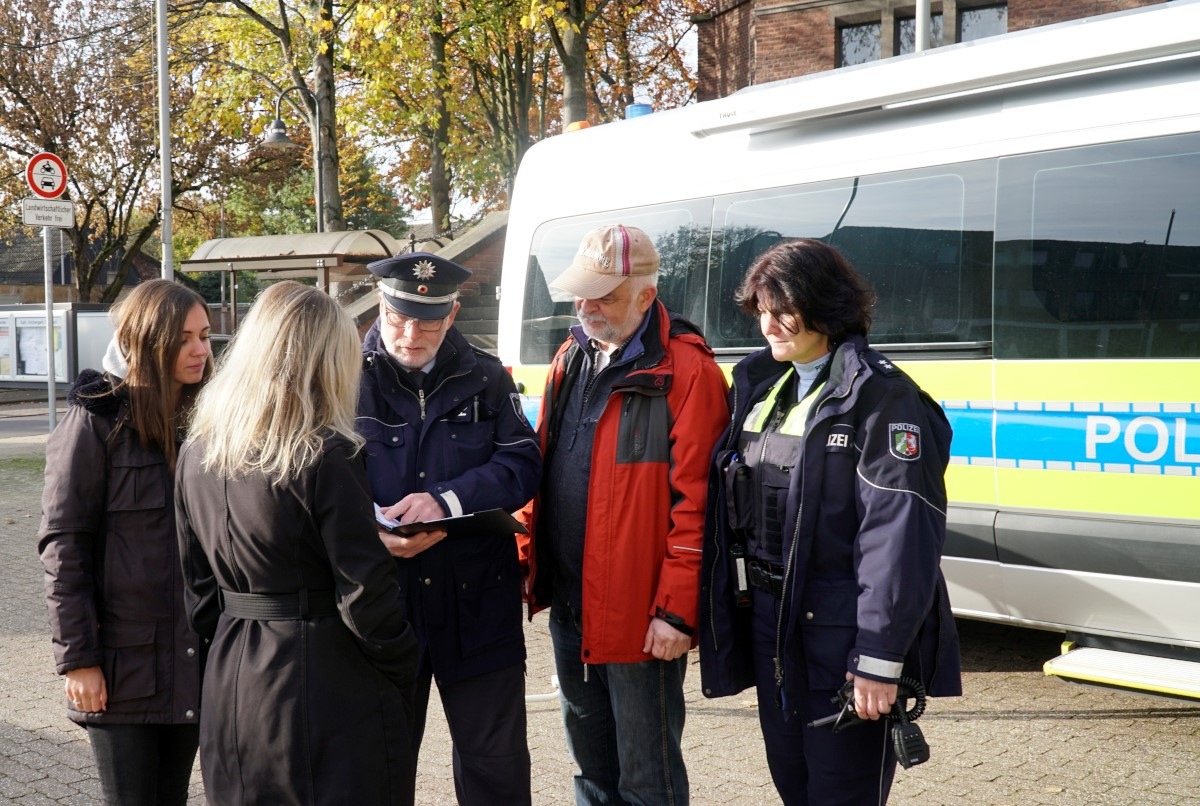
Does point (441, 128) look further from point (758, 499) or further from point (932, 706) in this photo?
point (758, 499)

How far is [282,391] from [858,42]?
22.5 m

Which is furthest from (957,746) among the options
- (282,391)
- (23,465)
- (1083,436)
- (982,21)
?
(982,21)

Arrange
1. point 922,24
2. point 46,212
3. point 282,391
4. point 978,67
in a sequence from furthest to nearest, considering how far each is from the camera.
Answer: point 922,24 → point 46,212 → point 978,67 → point 282,391

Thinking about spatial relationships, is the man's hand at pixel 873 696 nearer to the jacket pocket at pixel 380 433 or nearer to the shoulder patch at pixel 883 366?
the shoulder patch at pixel 883 366

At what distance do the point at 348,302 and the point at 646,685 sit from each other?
16.1 metres

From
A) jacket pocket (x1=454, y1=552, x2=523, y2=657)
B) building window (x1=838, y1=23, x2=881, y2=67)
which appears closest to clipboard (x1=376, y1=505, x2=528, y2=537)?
jacket pocket (x1=454, y1=552, x2=523, y2=657)

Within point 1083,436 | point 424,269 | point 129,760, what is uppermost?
point 424,269

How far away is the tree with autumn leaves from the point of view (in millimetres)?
18984

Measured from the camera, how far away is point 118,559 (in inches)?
118

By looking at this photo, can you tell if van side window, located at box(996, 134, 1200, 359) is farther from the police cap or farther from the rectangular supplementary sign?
the rectangular supplementary sign

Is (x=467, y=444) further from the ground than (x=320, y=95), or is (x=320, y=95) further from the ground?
(x=320, y=95)

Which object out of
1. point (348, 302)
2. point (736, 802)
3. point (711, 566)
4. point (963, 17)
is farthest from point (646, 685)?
point (963, 17)

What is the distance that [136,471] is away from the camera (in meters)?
3.00

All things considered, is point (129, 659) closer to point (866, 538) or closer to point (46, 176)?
point (866, 538)
